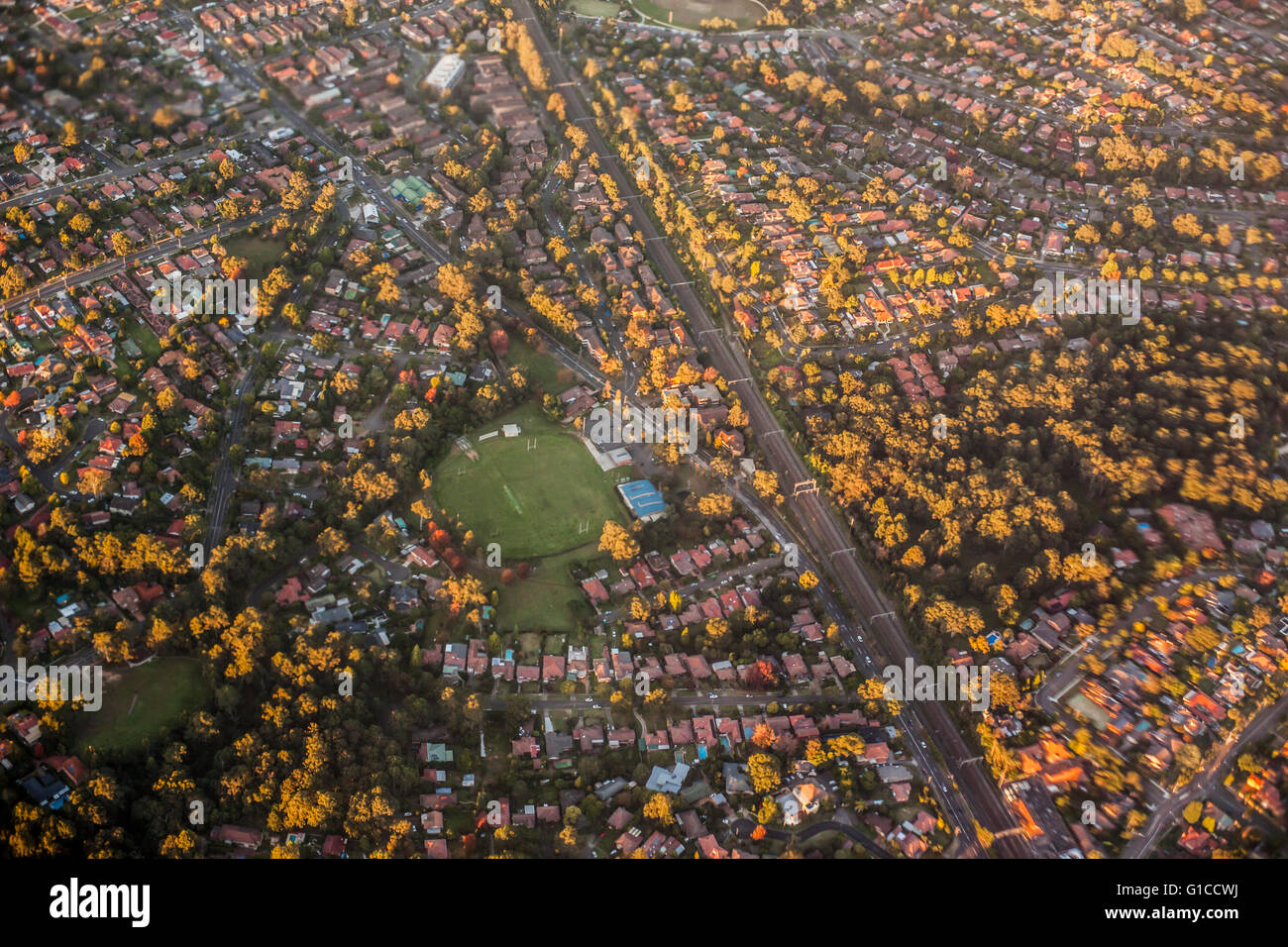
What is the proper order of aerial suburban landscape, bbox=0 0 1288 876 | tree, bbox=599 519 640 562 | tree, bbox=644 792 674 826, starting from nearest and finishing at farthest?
1. tree, bbox=644 792 674 826
2. aerial suburban landscape, bbox=0 0 1288 876
3. tree, bbox=599 519 640 562

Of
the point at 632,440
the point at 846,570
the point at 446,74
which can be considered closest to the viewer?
the point at 846,570

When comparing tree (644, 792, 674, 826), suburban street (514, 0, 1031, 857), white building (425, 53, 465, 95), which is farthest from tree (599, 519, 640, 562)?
white building (425, 53, 465, 95)

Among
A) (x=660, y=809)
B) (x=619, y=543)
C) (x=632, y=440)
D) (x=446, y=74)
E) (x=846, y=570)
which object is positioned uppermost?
(x=446, y=74)

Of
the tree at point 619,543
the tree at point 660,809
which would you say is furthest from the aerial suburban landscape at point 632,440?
the tree at point 619,543

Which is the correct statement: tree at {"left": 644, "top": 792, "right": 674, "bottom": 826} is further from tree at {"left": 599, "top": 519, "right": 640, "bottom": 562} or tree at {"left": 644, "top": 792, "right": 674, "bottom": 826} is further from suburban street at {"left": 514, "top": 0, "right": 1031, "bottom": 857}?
tree at {"left": 599, "top": 519, "right": 640, "bottom": 562}

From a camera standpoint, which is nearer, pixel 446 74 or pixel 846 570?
pixel 846 570

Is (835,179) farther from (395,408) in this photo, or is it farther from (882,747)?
(882,747)

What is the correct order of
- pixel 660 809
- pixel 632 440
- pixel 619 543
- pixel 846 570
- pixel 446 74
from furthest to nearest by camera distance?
pixel 446 74, pixel 632 440, pixel 846 570, pixel 619 543, pixel 660 809

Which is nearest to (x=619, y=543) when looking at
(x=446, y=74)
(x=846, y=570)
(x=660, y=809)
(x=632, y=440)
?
(x=632, y=440)

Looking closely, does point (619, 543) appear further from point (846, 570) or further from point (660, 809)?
point (660, 809)
